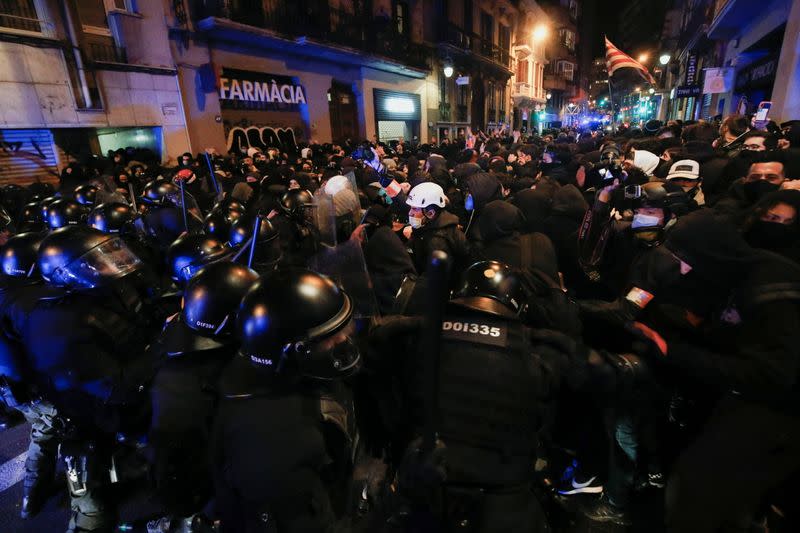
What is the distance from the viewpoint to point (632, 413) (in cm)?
272

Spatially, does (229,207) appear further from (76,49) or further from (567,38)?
(567,38)

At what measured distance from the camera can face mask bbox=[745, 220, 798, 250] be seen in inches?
104

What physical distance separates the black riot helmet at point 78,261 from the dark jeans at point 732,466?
3.78 metres

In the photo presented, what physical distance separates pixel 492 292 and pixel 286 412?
109cm

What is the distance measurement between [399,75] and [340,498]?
80.0 feet

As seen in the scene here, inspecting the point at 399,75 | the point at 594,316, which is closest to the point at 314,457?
the point at 594,316

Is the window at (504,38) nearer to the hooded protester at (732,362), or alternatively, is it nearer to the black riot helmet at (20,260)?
the hooded protester at (732,362)

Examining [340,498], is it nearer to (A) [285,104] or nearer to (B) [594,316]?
(B) [594,316]

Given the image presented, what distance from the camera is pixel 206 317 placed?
2043mm

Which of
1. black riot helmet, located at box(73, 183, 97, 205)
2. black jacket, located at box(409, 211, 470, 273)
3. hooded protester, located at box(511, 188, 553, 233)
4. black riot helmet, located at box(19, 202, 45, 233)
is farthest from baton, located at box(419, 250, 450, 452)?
black riot helmet, located at box(73, 183, 97, 205)

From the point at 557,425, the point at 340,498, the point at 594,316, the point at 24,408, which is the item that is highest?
the point at 594,316

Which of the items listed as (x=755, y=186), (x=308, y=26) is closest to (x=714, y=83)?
(x=755, y=186)

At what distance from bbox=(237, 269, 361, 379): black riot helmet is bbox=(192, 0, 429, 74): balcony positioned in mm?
14148

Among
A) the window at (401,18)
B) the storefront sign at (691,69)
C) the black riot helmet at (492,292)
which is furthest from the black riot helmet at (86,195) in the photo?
the storefront sign at (691,69)
